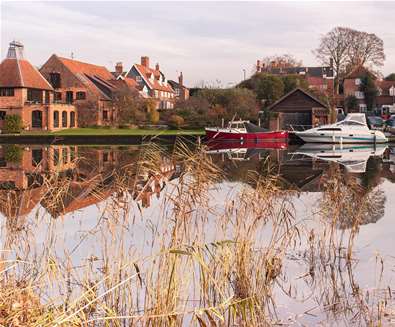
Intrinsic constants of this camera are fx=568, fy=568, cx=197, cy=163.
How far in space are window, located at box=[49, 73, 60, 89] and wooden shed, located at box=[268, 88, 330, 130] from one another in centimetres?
2420

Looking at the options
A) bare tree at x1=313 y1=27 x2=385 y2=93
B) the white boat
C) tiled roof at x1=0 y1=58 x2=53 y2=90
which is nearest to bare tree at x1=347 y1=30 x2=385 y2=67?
bare tree at x1=313 y1=27 x2=385 y2=93

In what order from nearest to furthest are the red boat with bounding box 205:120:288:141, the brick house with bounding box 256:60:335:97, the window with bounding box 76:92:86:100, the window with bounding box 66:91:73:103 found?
the red boat with bounding box 205:120:288:141 < the window with bounding box 76:92:86:100 < the window with bounding box 66:91:73:103 < the brick house with bounding box 256:60:335:97

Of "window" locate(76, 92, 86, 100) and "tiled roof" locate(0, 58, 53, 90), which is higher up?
"tiled roof" locate(0, 58, 53, 90)

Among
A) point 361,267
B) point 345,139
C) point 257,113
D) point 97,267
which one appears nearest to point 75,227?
point 97,267

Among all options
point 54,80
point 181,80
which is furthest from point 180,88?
point 54,80

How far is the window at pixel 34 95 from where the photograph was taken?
5731cm

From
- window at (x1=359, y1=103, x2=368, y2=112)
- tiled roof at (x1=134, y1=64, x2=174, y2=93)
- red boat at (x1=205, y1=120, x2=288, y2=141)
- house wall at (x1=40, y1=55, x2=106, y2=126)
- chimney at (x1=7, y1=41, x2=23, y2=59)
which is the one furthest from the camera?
tiled roof at (x1=134, y1=64, x2=174, y2=93)

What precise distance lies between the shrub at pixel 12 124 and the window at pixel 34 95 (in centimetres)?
526

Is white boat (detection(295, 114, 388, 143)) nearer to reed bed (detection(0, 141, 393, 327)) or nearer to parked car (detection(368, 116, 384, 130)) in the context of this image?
parked car (detection(368, 116, 384, 130))

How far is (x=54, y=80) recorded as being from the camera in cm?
6350

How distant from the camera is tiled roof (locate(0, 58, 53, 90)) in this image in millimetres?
56469

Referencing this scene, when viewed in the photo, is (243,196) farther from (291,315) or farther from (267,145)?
(267,145)

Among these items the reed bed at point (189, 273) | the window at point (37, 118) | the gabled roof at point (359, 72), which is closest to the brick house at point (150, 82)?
the gabled roof at point (359, 72)

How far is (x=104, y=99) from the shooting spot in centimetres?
6206
